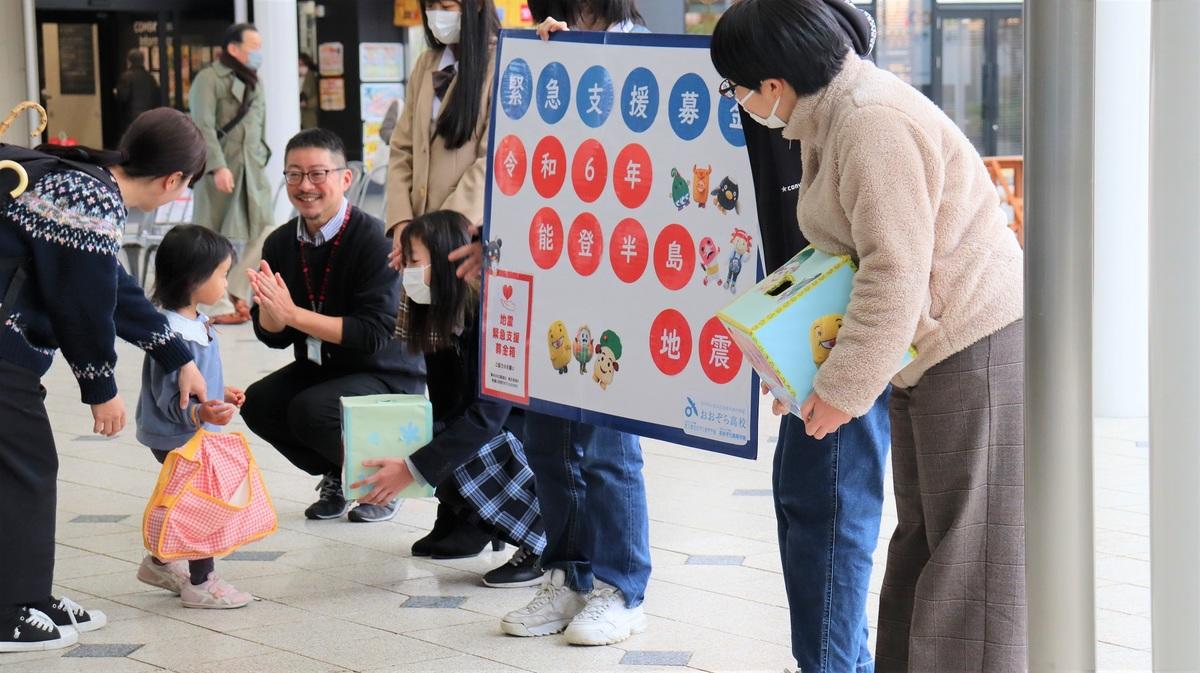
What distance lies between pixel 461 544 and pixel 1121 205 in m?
3.16

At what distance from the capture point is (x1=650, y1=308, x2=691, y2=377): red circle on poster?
9.77 feet

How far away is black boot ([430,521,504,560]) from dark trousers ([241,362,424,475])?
1.51 ft

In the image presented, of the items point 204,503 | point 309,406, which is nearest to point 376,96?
point 309,406

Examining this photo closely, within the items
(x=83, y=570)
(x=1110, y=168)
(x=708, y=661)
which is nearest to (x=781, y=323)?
(x=708, y=661)

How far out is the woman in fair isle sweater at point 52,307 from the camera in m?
3.18

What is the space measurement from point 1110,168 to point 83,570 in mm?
4036

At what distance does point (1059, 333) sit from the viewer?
175 centimetres

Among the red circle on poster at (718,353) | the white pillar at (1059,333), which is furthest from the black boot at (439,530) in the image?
the white pillar at (1059,333)

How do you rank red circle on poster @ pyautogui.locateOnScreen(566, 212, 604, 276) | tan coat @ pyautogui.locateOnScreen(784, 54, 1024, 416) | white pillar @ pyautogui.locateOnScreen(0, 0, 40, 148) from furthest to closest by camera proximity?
white pillar @ pyautogui.locateOnScreen(0, 0, 40, 148)
red circle on poster @ pyautogui.locateOnScreen(566, 212, 604, 276)
tan coat @ pyautogui.locateOnScreen(784, 54, 1024, 416)

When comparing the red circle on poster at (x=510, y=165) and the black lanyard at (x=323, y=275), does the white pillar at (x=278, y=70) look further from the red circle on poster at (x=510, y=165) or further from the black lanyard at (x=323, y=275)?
the red circle on poster at (x=510, y=165)

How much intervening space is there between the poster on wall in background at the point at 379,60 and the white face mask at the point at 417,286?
44.3 feet

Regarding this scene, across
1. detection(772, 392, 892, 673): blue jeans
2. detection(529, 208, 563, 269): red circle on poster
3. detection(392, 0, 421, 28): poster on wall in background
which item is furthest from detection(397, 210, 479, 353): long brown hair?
detection(392, 0, 421, 28): poster on wall in background

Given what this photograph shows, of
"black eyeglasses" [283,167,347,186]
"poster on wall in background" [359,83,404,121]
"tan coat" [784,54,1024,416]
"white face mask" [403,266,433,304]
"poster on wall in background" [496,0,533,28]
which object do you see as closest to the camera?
"tan coat" [784,54,1024,416]

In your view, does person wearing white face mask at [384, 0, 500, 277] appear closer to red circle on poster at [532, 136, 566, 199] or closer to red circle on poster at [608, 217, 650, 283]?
red circle on poster at [532, 136, 566, 199]
